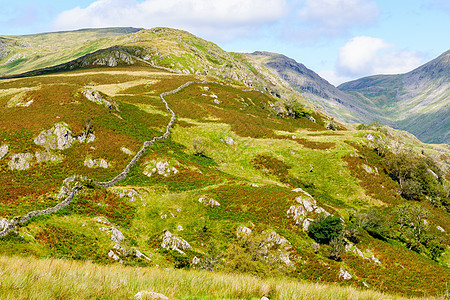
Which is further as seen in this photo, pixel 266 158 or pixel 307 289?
pixel 266 158

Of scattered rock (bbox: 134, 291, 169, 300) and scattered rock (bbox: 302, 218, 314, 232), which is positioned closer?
scattered rock (bbox: 134, 291, 169, 300)

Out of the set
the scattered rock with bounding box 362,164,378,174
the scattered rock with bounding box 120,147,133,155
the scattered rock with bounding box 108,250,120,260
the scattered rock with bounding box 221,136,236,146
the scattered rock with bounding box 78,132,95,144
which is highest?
the scattered rock with bounding box 221,136,236,146

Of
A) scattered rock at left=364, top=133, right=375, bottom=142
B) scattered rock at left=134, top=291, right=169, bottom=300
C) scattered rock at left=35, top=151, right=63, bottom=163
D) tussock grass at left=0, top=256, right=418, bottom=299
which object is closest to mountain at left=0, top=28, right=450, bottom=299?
tussock grass at left=0, top=256, right=418, bottom=299

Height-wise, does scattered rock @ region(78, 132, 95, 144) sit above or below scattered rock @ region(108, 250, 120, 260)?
above

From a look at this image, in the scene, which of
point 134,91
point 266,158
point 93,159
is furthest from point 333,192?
point 134,91

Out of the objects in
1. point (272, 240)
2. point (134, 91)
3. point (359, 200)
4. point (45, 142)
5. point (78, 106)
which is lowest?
point (272, 240)

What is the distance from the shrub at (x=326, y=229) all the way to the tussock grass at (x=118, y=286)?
2766 cm

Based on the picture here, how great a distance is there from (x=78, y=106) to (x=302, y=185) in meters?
57.4

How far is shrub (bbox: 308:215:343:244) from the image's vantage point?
105ft

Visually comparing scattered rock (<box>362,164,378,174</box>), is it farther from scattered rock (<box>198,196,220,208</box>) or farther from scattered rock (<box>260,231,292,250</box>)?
scattered rock (<box>198,196,220,208</box>)

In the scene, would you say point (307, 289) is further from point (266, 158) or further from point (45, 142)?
point (266, 158)

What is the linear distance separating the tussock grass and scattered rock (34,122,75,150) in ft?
146

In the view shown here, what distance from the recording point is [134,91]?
106375 mm

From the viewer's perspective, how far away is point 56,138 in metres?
43.6
